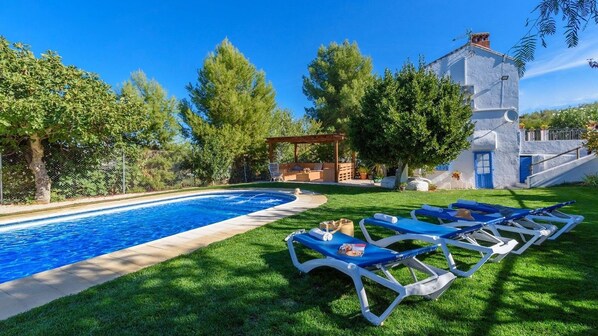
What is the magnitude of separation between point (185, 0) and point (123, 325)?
21.1 metres

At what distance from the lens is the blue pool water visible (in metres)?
6.24

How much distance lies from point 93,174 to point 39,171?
6.35 ft

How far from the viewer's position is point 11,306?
3.32m

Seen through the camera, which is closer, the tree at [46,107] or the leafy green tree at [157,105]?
the tree at [46,107]

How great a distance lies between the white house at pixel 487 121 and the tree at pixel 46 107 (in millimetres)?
15560

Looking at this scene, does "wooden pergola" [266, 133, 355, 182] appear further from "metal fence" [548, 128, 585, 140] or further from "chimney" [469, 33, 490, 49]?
"metal fence" [548, 128, 585, 140]

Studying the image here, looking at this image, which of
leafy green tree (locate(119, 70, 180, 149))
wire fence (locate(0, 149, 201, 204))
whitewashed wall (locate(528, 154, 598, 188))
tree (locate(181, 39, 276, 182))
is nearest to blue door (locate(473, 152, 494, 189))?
whitewashed wall (locate(528, 154, 598, 188))

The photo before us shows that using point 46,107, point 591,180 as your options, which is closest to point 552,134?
point 591,180

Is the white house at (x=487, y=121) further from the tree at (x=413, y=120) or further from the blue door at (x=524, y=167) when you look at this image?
the tree at (x=413, y=120)

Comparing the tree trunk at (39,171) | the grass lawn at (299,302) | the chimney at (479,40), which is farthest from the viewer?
the chimney at (479,40)

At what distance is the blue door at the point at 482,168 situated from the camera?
1549 cm

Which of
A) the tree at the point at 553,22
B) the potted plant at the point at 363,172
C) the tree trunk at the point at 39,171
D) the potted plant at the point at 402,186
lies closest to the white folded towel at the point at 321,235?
the tree at the point at 553,22

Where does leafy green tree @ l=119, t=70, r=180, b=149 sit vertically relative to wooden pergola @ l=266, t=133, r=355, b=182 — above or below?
above

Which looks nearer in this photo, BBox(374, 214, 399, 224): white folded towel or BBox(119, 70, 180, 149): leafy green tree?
BBox(374, 214, 399, 224): white folded towel
